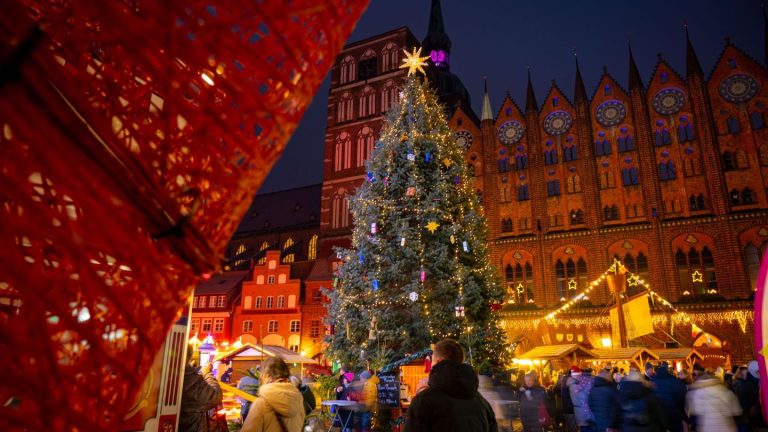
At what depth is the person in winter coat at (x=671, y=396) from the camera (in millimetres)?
7801

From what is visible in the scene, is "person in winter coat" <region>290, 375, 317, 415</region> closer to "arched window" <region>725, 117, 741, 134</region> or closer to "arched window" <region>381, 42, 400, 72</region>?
"arched window" <region>725, 117, 741, 134</region>

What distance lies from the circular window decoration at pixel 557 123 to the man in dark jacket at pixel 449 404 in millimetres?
27962

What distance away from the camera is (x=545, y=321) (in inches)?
999

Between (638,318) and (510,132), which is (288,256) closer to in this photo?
(510,132)

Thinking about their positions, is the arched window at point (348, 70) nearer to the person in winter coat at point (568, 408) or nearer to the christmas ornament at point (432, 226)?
the christmas ornament at point (432, 226)

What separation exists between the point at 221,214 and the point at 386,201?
12.0 metres

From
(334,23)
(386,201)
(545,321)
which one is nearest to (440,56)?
(545,321)

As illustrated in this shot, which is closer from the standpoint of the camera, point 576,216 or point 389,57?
point 576,216

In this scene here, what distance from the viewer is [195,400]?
423 centimetres

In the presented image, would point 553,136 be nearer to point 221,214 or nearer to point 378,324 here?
point 378,324

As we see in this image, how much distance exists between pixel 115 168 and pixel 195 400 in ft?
13.6

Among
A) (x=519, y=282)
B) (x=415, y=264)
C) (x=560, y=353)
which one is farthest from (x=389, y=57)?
(x=415, y=264)

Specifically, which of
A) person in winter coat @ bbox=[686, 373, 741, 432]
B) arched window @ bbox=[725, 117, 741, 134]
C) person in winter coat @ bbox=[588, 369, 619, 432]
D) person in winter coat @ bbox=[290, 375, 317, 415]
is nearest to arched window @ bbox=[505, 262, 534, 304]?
arched window @ bbox=[725, 117, 741, 134]

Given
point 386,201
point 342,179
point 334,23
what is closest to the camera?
point 334,23
